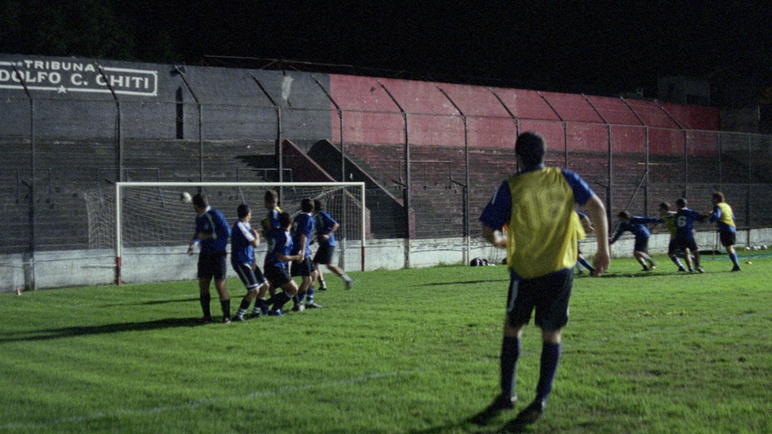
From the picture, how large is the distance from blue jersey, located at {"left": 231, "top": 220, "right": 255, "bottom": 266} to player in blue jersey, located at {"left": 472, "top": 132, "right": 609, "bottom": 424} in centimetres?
674

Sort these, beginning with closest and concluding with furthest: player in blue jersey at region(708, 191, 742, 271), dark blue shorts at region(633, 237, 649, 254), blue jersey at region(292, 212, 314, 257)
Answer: blue jersey at region(292, 212, 314, 257), player in blue jersey at region(708, 191, 742, 271), dark blue shorts at region(633, 237, 649, 254)

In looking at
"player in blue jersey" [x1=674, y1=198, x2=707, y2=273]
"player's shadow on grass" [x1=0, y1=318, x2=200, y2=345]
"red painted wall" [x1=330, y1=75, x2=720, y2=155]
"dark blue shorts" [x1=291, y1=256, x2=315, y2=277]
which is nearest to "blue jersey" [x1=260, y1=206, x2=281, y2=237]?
"dark blue shorts" [x1=291, y1=256, x2=315, y2=277]

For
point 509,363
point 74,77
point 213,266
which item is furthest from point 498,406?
point 74,77

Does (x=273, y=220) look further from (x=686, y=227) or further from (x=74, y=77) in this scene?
(x=74, y=77)

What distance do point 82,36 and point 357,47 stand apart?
14248mm

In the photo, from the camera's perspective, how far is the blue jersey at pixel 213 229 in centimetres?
1228

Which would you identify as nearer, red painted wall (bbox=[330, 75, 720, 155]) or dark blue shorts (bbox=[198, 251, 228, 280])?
dark blue shorts (bbox=[198, 251, 228, 280])

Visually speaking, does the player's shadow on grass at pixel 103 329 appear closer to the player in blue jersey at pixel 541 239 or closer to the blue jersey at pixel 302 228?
the blue jersey at pixel 302 228

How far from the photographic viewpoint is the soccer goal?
2086cm

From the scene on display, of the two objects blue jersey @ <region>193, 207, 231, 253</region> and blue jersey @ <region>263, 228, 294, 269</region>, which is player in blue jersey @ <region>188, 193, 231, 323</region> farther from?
blue jersey @ <region>263, 228, 294, 269</region>

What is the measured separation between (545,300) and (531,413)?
774 millimetres

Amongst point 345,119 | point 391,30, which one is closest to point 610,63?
point 391,30

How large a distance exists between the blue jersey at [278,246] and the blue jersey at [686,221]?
10.9m

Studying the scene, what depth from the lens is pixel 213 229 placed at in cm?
1228
